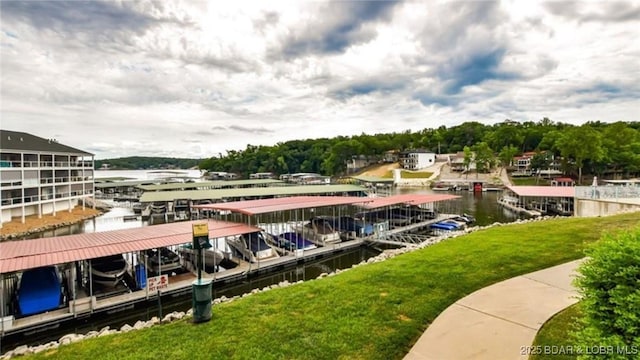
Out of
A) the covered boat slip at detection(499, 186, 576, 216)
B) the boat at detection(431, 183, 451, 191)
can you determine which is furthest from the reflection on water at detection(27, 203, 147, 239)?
the boat at detection(431, 183, 451, 191)

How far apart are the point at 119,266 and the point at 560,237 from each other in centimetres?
1973

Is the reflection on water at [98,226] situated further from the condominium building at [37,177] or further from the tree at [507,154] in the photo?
the tree at [507,154]

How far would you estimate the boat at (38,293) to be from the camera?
41.1ft

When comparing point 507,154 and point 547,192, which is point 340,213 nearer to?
point 547,192

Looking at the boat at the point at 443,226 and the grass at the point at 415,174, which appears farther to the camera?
the grass at the point at 415,174

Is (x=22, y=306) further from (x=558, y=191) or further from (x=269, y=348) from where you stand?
(x=558, y=191)

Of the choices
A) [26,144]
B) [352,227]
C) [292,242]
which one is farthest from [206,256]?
[26,144]

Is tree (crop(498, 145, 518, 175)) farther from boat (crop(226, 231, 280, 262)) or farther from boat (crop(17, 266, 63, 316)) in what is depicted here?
boat (crop(17, 266, 63, 316))

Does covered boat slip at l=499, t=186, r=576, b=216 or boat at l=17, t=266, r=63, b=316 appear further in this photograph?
covered boat slip at l=499, t=186, r=576, b=216

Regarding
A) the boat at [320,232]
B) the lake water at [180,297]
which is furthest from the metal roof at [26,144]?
the boat at [320,232]

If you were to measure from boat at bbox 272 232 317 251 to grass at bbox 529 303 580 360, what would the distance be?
54.3ft

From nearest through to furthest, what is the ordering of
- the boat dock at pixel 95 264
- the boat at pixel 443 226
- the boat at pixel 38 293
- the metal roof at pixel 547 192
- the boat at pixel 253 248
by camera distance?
the boat dock at pixel 95 264, the boat at pixel 38 293, the boat at pixel 253 248, the boat at pixel 443 226, the metal roof at pixel 547 192

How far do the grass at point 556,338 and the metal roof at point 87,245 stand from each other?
1398 centimetres

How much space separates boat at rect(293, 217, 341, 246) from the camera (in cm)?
2390
